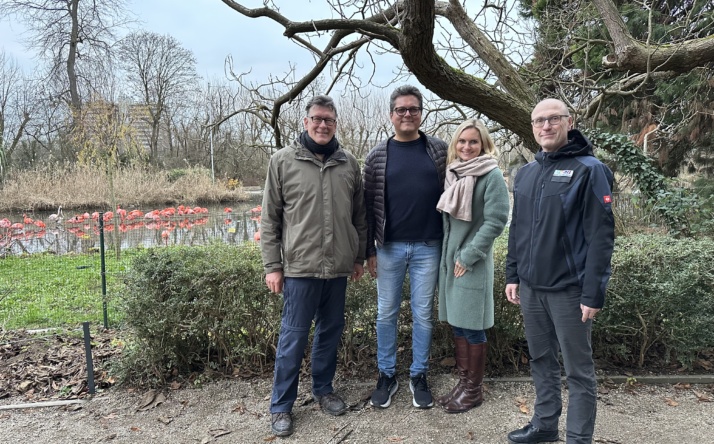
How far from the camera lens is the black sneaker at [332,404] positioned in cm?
309

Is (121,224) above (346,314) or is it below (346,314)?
above

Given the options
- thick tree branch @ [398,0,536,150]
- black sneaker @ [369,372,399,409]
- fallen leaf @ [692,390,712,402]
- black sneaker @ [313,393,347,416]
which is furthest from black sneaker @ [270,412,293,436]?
thick tree branch @ [398,0,536,150]

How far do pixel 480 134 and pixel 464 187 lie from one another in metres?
0.38

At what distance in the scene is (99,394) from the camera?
3.52m

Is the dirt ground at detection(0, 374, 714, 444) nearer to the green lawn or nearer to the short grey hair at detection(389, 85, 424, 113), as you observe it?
the green lawn

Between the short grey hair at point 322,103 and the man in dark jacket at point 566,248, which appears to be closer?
the man in dark jacket at point 566,248

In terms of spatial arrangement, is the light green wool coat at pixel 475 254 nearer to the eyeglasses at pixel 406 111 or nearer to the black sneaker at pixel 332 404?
the eyeglasses at pixel 406 111

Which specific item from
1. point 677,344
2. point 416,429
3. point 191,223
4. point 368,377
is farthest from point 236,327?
point 191,223

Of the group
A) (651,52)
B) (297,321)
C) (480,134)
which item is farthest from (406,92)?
(651,52)

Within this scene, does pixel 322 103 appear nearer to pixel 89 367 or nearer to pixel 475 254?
pixel 475 254

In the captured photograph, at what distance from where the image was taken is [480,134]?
2914 millimetres

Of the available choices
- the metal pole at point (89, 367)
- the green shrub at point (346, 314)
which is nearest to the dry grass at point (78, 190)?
the metal pole at point (89, 367)

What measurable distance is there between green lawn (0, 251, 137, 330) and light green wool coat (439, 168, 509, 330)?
2534 millimetres

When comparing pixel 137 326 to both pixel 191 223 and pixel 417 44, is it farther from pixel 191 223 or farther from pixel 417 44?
pixel 191 223
